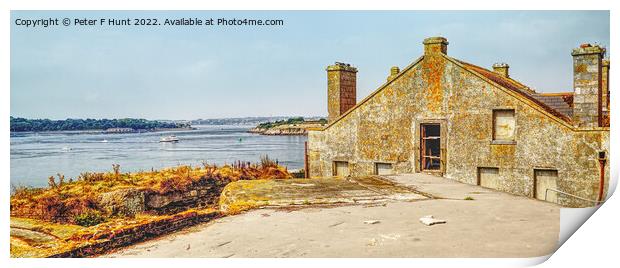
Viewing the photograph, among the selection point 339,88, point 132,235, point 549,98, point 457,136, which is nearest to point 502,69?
point 549,98

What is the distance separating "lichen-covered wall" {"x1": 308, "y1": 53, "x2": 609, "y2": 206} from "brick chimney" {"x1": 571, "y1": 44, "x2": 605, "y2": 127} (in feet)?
1.43

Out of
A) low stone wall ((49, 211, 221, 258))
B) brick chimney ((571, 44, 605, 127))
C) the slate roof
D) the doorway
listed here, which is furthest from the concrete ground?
the slate roof

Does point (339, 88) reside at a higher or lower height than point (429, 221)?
higher

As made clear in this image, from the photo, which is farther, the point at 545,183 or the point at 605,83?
the point at 605,83

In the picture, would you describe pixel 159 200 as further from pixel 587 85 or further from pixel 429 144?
pixel 587 85

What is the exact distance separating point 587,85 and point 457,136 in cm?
344

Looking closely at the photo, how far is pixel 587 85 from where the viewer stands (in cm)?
1321

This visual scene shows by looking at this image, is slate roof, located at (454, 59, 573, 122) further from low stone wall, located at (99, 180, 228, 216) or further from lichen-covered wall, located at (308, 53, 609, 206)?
low stone wall, located at (99, 180, 228, 216)

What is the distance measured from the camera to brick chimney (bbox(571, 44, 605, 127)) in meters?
13.0

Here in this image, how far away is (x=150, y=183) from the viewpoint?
18344mm

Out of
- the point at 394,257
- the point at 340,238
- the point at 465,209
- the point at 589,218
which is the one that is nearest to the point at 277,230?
the point at 340,238

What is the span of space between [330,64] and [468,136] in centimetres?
534

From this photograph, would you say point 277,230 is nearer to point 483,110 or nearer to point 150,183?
point 483,110

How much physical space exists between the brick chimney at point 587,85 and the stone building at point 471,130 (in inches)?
0.8
